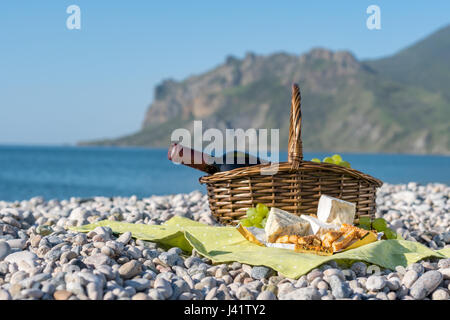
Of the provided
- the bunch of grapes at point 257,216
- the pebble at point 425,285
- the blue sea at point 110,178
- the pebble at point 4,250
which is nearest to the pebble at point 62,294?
the pebble at point 4,250

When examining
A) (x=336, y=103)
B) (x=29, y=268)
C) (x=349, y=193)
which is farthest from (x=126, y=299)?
(x=336, y=103)

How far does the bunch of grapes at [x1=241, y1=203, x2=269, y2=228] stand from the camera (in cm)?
366

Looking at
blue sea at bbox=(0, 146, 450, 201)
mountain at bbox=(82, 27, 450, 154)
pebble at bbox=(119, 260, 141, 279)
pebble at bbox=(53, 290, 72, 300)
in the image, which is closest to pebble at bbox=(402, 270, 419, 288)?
pebble at bbox=(119, 260, 141, 279)

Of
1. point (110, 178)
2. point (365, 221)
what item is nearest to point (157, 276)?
point (365, 221)

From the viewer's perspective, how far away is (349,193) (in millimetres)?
3949

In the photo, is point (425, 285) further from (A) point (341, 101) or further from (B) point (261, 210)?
(A) point (341, 101)

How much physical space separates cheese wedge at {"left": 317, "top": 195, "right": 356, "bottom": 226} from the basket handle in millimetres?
330

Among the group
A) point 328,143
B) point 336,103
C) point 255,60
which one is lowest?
point 328,143

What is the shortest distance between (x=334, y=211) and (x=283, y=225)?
0.41 meters

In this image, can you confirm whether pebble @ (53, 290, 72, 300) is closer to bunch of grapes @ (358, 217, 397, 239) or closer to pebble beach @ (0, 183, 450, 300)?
pebble beach @ (0, 183, 450, 300)

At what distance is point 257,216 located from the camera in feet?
12.0
